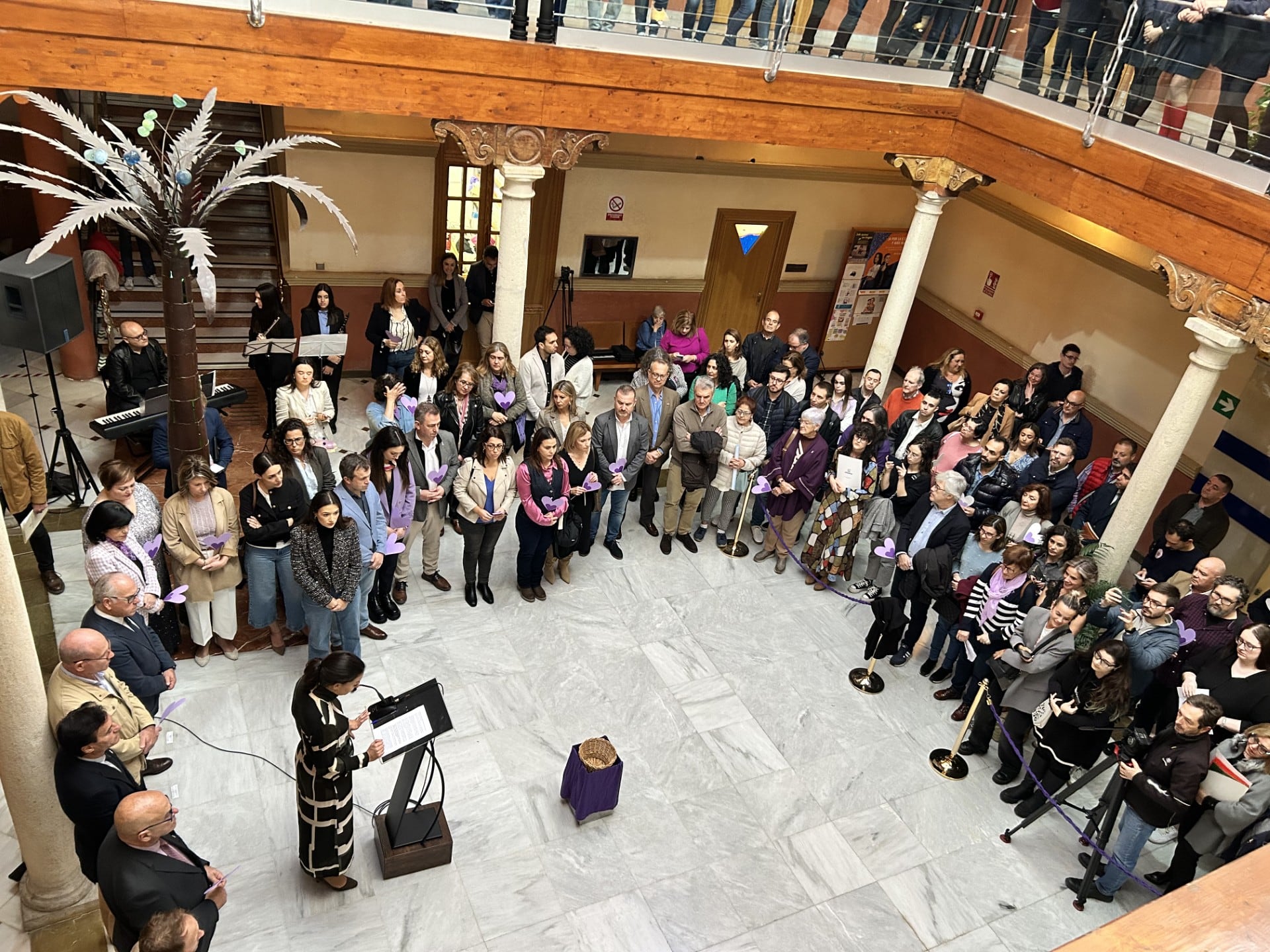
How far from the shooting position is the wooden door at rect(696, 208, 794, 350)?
12.4 m

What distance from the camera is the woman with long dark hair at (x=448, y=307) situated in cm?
1053

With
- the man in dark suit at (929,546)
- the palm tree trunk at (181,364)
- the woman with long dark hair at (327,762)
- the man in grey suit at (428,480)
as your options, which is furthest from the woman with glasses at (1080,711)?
the palm tree trunk at (181,364)

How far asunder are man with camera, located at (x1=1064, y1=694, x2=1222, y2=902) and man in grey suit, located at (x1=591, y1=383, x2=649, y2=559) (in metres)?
4.30

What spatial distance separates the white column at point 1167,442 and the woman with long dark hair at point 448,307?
7006 mm

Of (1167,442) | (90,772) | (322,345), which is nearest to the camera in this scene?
(90,772)

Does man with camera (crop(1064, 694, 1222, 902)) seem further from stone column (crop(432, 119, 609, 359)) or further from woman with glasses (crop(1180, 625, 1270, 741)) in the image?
stone column (crop(432, 119, 609, 359))

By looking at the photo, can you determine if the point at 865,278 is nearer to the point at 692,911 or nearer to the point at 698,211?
the point at 698,211

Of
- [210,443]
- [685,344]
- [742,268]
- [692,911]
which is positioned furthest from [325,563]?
[742,268]

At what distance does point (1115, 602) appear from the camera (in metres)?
6.99

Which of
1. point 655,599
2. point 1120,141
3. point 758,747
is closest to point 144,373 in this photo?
point 655,599

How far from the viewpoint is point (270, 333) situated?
9.00 m

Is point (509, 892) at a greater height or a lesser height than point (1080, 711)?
lesser

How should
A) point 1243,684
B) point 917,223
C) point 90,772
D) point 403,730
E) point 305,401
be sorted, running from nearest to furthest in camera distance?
point 90,772
point 403,730
point 1243,684
point 305,401
point 917,223

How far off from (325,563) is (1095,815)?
5366 mm
